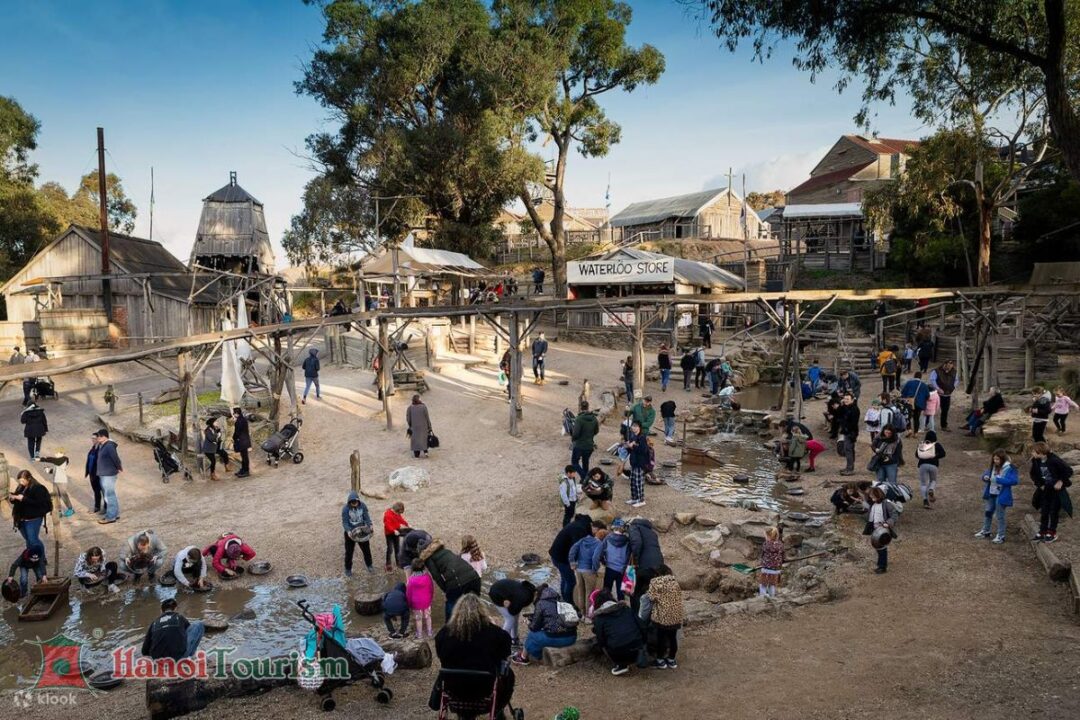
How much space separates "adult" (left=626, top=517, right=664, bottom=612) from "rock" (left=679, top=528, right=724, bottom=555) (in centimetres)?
349

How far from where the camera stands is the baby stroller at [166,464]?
14.8 m

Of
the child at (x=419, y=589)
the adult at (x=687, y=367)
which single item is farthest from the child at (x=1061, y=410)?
the child at (x=419, y=589)

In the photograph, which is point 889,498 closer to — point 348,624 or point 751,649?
point 751,649

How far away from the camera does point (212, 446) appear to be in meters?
14.8

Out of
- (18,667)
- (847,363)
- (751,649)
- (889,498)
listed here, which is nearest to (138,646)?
(18,667)

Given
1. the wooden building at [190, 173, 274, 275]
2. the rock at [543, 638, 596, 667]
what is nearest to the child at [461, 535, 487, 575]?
the rock at [543, 638, 596, 667]

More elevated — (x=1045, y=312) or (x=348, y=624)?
(x=1045, y=312)

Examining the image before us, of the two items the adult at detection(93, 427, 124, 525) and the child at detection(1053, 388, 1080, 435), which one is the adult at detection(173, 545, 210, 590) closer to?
the adult at detection(93, 427, 124, 525)

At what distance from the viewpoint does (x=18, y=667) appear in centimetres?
784

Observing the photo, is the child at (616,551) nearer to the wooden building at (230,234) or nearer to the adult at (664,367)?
the adult at (664,367)

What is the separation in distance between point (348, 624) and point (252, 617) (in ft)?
4.23

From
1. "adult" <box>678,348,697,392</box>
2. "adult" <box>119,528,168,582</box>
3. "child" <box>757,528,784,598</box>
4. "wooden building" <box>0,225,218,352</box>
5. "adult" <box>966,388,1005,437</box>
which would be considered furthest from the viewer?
"wooden building" <box>0,225,218,352</box>

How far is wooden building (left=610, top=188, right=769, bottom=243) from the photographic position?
153 ft

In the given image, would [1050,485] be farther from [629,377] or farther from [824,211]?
[824,211]
